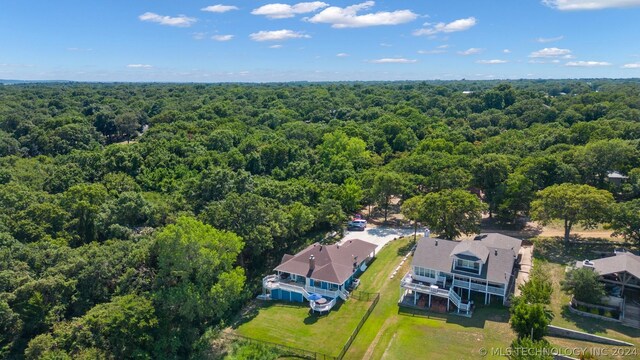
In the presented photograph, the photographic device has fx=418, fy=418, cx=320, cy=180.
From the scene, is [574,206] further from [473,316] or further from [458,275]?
[473,316]

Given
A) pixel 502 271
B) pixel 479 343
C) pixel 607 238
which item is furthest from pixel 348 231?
pixel 607 238

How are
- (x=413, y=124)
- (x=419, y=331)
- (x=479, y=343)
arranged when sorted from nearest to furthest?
(x=479, y=343) → (x=419, y=331) → (x=413, y=124)

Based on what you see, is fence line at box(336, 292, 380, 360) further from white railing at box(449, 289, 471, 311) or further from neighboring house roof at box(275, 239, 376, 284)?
white railing at box(449, 289, 471, 311)

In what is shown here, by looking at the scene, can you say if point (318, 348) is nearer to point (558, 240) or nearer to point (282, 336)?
point (282, 336)

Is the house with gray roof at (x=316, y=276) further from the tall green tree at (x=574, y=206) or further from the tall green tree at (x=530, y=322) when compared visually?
the tall green tree at (x=574, y=206)

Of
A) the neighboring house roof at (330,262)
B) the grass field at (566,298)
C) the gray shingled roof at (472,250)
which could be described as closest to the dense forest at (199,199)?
the grass field at (566,298)
